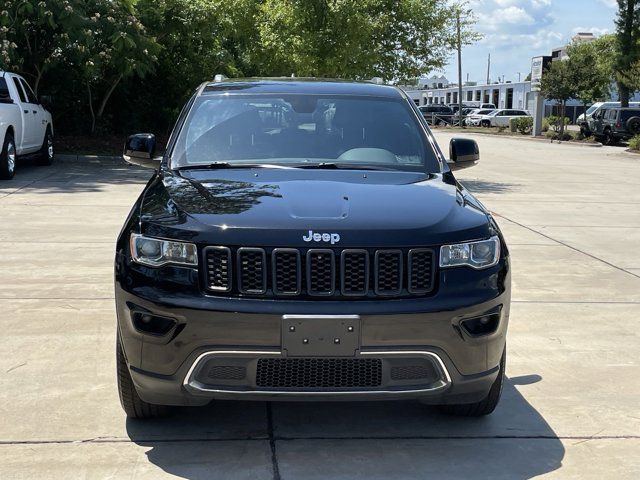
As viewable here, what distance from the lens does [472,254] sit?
12.8 ft

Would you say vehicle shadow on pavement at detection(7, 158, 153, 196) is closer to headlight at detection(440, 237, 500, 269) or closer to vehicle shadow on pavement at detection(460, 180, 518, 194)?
vehicle shadow on pavement at detection(460, 180, 518, 194)

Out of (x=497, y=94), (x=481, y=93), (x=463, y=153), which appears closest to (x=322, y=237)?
(x=463, y=153)

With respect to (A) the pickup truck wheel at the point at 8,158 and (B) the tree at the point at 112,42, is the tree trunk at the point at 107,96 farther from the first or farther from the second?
(A) the pickup truck wheel at the point at 8,158

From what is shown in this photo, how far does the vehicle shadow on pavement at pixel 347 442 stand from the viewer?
3840mm

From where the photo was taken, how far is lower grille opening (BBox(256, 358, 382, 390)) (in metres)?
3.68

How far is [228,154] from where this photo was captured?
16.5ft

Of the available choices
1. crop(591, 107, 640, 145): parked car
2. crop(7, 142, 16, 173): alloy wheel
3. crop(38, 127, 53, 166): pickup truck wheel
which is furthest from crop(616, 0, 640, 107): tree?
crop(7, 142, 16, 173): alloy wheel

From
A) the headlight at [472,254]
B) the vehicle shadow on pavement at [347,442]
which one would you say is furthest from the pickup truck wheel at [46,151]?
the headlight at [472,254]

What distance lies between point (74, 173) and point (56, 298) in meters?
11.4

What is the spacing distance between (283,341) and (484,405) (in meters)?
1.30

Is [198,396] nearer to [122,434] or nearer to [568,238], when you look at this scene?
[122,434]

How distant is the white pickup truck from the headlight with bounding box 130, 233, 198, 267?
11772 millimetres

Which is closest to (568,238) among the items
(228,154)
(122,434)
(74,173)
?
(228,154)

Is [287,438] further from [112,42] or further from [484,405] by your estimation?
[112,42]
